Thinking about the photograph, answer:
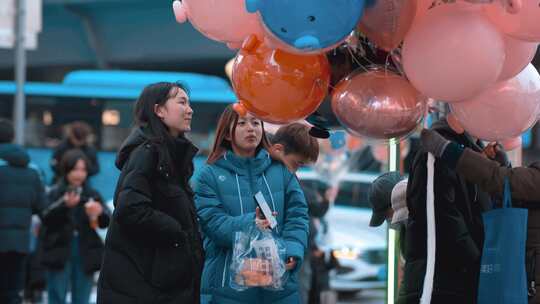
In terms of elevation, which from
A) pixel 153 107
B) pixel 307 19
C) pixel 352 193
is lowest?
pixel 352 193

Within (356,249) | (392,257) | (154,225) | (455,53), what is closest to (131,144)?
(154,225)

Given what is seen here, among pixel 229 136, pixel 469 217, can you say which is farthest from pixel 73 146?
pixel 469 217

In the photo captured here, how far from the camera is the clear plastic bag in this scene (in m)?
4.90

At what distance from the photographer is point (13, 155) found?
8695 mm

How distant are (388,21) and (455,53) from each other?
267mm

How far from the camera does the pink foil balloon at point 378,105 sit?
12.0ft

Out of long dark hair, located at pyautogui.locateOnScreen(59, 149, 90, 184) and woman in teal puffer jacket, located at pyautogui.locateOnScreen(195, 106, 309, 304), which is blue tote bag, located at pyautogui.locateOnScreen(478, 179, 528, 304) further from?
long dark hair, located at pyautogui.locateOnScreen(59, 149, 90, 184)

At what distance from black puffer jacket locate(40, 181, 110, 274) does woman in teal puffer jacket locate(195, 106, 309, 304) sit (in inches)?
136

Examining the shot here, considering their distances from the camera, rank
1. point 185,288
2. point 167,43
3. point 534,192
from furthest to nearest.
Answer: point 167,43 → point 185,288 → point 534,192

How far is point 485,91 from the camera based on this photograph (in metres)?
3.76

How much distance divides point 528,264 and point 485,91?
3.38ft

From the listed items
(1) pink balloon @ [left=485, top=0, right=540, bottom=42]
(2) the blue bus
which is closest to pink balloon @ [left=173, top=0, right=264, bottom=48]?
(1) pink balloon @ [left=485, top=0, right=540, bottom=42]

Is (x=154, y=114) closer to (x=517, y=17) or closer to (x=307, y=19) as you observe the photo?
(x=307, y=19)

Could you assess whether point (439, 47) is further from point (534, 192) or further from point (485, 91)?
point (534, 192)
